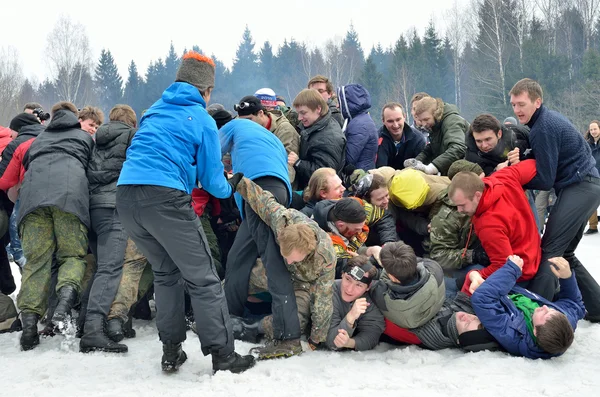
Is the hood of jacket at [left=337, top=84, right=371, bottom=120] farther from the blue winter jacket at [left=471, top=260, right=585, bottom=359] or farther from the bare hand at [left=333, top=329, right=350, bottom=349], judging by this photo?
the bare hand at [left=333, top=329, right=350, bottom=349]

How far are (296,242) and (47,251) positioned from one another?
231 centimetres

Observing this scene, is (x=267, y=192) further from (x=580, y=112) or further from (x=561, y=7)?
(x=561, y=7)

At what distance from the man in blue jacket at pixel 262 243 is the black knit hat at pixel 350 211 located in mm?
457

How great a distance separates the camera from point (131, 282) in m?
4.78

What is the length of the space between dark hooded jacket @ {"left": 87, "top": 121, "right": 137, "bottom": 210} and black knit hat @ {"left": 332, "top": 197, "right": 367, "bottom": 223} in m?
2.08

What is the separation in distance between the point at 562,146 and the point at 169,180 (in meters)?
3.33

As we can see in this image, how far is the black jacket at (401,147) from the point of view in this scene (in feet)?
20.9

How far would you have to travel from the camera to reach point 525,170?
15.3ft

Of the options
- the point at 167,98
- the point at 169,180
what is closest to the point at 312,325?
the point at 169,180

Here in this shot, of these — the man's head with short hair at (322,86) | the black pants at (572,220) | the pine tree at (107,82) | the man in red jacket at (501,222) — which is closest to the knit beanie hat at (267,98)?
the man's head with short hair at (322,86)

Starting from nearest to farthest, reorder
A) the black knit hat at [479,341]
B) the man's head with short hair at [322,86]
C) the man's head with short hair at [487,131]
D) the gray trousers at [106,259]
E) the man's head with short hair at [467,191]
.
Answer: the black knit hat at [479,341] < the man's head with short hair at [467,191] < the gray trousers at [106,259] < the man's head with short hair at [487,131] < the man's head with short hair at [322,86]

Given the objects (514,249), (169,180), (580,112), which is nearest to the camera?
(169,180)

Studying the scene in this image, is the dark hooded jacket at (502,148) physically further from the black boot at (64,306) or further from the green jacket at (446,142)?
the black boot at (64,306)

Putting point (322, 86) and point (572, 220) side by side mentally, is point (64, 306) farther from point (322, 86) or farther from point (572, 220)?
point (572, 220)
